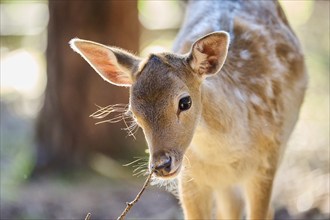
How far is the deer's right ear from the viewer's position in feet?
18.0

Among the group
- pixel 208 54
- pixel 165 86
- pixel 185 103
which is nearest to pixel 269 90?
pixel 208 54

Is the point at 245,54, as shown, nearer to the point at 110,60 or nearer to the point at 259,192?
the point at 259,192

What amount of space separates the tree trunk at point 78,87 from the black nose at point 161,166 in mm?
4410

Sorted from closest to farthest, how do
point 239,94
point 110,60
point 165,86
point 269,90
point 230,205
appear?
1. point 165,86
2. point 110,60
3. point 239,94
4. point 269,90
5. point 230,205

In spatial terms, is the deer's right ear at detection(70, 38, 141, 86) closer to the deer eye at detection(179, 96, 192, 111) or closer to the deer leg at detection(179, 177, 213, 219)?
the deer eye at detection(179, 96, 192, 111)

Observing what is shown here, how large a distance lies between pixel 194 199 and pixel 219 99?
91 centimetres

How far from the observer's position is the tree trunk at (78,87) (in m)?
9.23

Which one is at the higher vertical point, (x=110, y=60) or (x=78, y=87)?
(x=110, y=60)

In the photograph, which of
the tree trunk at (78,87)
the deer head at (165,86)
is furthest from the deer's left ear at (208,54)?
the tree trunk at (78,87)

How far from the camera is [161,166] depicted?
492 cm

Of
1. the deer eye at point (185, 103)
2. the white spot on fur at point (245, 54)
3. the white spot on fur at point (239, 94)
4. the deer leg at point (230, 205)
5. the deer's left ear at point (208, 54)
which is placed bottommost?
the deer leg at point (230, 205)

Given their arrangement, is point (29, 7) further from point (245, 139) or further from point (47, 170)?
point (245, 139)

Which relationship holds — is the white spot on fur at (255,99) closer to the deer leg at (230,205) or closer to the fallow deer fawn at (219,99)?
the fallow deer fawn at (219,99)

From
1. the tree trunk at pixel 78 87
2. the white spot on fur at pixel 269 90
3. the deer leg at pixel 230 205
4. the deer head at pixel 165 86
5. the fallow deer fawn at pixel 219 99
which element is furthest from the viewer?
the tree trunk at pixel 78 87
